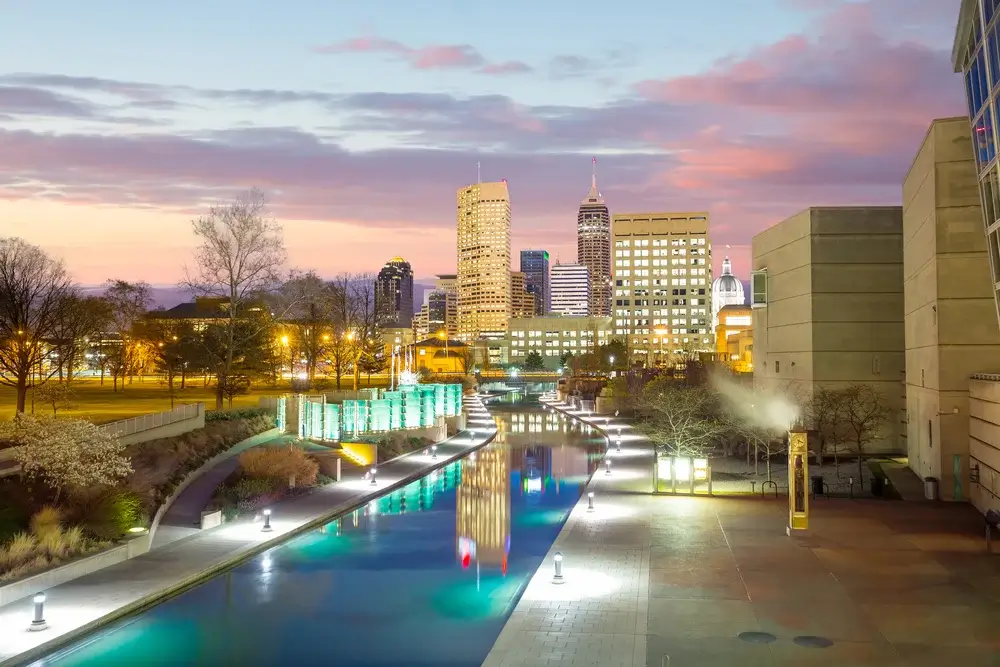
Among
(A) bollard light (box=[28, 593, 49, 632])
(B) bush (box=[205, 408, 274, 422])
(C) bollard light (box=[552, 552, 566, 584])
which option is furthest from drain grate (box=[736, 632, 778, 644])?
(B) bush (box=[205, 408, 274, 422])

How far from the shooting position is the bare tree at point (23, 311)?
42.6 m

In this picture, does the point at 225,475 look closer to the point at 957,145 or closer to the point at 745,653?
the point at 745,653

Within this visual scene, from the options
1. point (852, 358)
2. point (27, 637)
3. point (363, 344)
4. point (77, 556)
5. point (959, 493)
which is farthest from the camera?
point (363, 344)

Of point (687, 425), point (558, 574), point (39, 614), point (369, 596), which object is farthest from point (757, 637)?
point (687, 425)

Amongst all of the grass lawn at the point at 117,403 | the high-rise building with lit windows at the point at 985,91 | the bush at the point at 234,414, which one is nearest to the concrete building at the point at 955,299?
the high-rise building with lit windows at the point at 985,91

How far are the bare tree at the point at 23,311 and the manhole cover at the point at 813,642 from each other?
3545 centimetres

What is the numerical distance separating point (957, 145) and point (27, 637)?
102 feet

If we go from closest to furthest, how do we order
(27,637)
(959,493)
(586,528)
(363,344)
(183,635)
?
1. (27,637)
2. (183,635)
3. (586,528)
4. (959,493)
5. (363,344)

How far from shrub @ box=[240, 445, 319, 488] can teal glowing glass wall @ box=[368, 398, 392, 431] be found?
556 inches

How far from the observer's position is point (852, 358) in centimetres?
→ 4769

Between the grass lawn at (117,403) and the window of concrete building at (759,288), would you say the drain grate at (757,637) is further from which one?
the window of concrete building at (759,288)

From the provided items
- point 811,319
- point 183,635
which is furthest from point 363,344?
point 183,635

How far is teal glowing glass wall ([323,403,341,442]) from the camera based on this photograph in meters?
47.5

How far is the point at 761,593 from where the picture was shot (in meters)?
18.0
